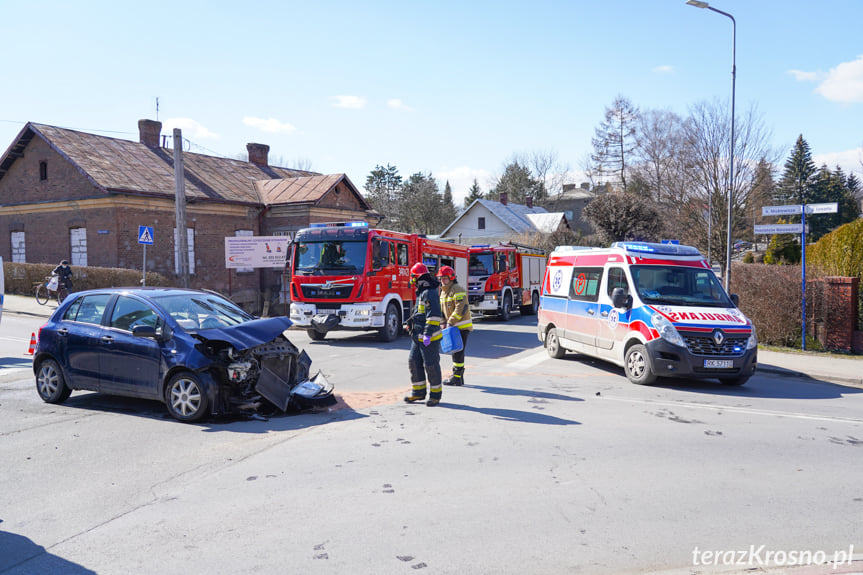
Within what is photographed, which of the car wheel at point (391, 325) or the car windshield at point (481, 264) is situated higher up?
the car windshield at point (481, 264)

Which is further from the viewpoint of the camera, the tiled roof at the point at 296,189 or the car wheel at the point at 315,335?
the tiled roof at the point at 296,189

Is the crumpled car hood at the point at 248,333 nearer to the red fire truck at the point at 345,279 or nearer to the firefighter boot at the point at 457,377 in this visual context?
the firefighter boot at the point at 457,377

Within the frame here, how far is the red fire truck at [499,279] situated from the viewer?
73.0ft

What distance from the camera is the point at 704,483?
5.11m

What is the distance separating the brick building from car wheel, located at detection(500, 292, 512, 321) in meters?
10.8

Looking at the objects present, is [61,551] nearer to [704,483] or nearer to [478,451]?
[478,451]

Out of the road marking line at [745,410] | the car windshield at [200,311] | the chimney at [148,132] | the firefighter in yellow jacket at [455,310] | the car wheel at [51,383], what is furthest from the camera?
the chimney at [148,132]

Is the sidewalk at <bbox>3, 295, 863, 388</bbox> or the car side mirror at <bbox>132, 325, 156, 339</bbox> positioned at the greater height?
the car side mirror at <bbox>132, 325, 156, 339</bbox>

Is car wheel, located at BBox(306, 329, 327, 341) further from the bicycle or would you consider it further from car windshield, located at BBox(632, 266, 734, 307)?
the bicycle

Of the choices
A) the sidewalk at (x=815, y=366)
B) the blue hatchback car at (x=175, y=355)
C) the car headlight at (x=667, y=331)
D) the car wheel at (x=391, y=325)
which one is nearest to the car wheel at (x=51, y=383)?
the blue hatchback car at (x=175, y=355)

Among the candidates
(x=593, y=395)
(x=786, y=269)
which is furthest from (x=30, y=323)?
(x=786, y=269)

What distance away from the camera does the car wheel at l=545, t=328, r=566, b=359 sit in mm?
12836

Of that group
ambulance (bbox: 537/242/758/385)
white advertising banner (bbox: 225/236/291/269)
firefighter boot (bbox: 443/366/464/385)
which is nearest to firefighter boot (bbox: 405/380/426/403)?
firefighter boot (bbox: 443/366/464/385)

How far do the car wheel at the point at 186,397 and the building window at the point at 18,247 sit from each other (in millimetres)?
25556
